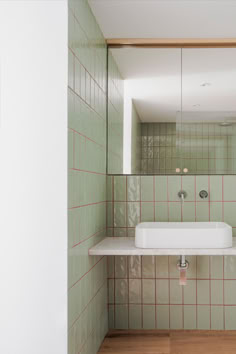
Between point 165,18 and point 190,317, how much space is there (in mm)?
2269

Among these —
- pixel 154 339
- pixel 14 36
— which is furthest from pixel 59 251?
pixel 154 339

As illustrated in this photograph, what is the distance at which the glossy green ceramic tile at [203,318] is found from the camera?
3271 millimetres

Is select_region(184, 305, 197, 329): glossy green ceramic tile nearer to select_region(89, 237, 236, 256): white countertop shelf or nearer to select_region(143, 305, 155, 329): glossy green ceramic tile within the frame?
select_region(143, 305, 155, 329): glossy green ceramic tile

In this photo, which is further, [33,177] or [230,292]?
[230,292]

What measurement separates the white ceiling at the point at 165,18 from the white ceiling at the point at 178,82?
0.57 ft

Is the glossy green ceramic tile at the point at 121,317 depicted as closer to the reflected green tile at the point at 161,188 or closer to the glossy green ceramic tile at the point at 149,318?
the glossy green ceramic tile at the point at 149,318

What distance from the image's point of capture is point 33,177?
2059mm

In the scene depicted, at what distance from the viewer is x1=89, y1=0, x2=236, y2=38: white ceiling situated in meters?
2.62

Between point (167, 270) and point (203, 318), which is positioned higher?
point (167, 270)

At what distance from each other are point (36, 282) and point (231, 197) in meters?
1.83

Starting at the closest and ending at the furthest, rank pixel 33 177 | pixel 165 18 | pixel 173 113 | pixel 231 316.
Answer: pixel 33 177
pixel 165 18
pixel 231 316
pixel 173 113

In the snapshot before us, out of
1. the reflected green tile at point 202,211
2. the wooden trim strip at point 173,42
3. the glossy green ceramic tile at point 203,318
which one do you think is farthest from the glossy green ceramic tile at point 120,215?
the wooden trim strip at point 173,42

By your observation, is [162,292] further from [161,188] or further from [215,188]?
[215,188]

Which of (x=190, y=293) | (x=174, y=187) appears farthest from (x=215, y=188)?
(x=190, y=293)
